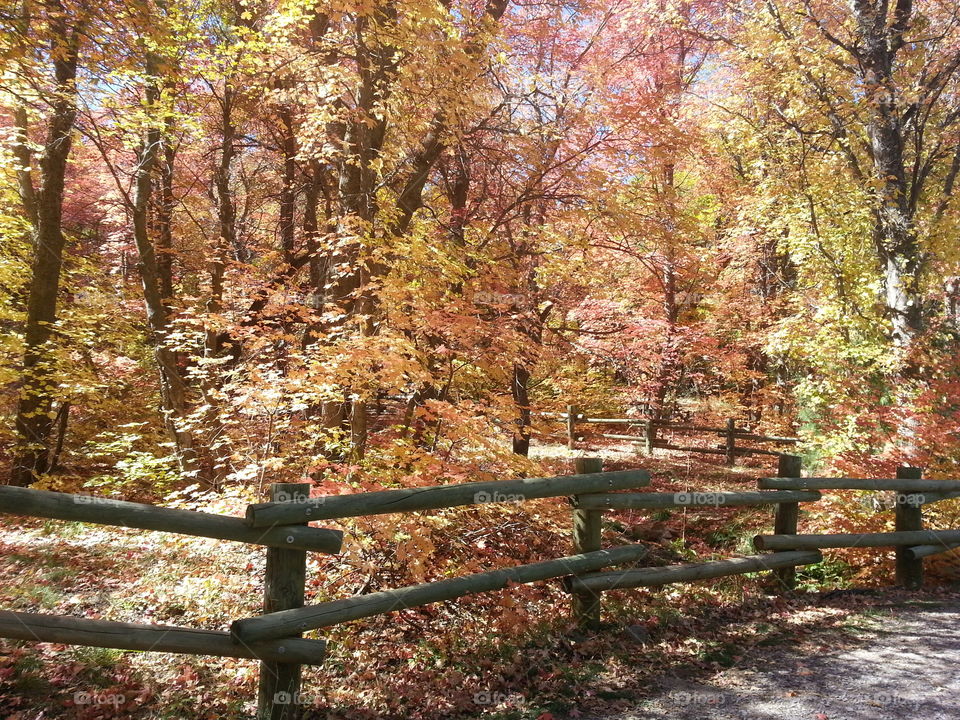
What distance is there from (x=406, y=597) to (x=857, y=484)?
196 inches

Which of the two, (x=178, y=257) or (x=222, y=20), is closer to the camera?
(x=222, y=20)

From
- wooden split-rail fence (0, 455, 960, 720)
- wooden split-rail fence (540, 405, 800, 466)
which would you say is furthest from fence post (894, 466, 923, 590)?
wooden split-rail fence (540, 405, 800, 466)

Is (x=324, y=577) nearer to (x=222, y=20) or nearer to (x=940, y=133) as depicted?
(x=222, y=20)

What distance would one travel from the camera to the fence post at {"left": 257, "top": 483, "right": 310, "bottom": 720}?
3.40 metres

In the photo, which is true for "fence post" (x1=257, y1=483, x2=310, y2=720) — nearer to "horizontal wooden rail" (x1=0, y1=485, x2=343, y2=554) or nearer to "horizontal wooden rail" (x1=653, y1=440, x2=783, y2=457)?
"horizontal wooden rail" (x1=0, y1=485, x2=343, y2=554)

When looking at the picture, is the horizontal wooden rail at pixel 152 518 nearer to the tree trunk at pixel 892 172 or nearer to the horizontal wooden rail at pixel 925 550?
the horizontal wooden rail at pixel 925 550

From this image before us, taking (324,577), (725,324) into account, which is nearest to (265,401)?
(324,577)

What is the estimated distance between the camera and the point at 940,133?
400 inches

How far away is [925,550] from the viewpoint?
6504mm

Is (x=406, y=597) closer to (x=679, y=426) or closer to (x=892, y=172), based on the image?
(x=892, y=172)

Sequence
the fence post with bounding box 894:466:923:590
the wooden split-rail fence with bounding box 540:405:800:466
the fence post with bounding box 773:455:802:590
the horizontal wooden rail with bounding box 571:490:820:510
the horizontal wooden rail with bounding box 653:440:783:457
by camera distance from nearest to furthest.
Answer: the horizontal wooden rail with bounding box 571:490:820:510, the fence post with bounding box 773:455:802:590, the fence post with bounding box 894:466:923:590, the horizontal wooden rail with bounding box 653:440:783:457, the wooden split-rail fence with bounding box 540:405:800:466

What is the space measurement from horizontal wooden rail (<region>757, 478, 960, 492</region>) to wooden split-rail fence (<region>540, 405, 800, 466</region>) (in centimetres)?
798

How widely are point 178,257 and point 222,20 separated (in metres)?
5.87

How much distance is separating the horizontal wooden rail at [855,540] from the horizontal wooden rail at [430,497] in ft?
6.18
